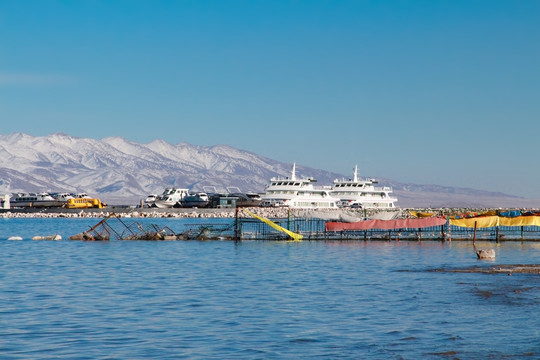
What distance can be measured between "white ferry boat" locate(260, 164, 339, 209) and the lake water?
393 ft

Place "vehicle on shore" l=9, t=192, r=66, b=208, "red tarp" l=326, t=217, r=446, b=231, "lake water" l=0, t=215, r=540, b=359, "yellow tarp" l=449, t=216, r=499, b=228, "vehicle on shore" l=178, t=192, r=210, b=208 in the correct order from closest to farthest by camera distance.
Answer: "lake water" l=0, t=215, r=540, b=359 → "red tarp" l=326, t=217, r=446, b=231 → "yellow tarp" l=449, t=216, r=499, b=228 → "vehicle on shore" l=178, t=192, r=210, b=208 → "vehicle on shore" l=9, t=192, r=66, b=208

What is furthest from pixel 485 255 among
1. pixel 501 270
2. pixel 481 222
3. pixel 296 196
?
pixel 296 196

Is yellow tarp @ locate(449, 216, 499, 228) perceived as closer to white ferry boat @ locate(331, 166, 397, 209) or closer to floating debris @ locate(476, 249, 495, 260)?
floating debris @ locate(476, 249, 495, 260)

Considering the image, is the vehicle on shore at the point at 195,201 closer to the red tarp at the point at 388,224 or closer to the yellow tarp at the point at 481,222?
the red tarp at the point at 388,224

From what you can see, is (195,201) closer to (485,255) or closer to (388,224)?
(388,224)

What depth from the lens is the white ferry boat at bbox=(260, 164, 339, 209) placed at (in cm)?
17200

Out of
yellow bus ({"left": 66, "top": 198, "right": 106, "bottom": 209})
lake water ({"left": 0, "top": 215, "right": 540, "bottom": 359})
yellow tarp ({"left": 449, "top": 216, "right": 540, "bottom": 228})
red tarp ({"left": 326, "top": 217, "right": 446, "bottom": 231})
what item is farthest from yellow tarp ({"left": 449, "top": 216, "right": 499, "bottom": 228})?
yellow bus ({"left": 66, "top": 198, "right": 106, "bottom": 209})

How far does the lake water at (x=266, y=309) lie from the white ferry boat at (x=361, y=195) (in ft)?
421

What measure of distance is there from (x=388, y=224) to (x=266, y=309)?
122ft

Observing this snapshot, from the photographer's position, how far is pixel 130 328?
25.0m

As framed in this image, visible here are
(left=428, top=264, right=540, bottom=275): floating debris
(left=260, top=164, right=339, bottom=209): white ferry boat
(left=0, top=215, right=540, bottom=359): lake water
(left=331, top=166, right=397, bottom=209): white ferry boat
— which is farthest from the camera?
(left=331, top=166, right=397, bottom=209): white ferry boat

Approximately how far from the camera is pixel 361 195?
183m

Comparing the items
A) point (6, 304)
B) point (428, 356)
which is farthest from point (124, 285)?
point (428, 356)

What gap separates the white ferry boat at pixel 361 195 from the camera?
180625 mm
